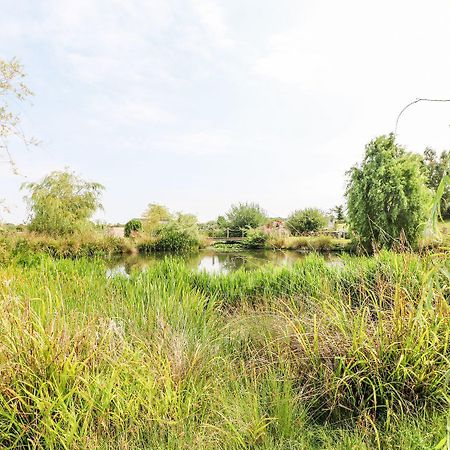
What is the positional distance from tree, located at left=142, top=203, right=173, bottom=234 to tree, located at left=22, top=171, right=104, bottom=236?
10.2ft

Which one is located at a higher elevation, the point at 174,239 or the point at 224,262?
the point at 174,239

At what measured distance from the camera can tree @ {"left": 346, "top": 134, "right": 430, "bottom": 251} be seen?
618 inches

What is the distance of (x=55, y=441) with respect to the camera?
1.81 m

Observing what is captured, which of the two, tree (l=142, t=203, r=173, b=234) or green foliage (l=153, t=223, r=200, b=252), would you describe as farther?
tree (l=142, t=203, r=173, b=234)

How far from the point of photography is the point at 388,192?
15.8m

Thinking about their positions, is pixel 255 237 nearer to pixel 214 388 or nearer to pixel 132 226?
pixel 132 226

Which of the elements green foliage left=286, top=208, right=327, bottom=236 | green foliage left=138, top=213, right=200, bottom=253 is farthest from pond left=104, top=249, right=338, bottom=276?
green foliage left=286, top=208, right=327, bottom=236

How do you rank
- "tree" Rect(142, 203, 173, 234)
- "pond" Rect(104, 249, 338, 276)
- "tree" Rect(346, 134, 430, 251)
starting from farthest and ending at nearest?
"tree" Rect(142, 203, 173, 234) < "tree" Rect(346, 134, 430, 251) < "pond" Rect(104, 249, 338, 276)

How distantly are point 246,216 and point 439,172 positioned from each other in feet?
48.2

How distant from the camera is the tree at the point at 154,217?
72.1ft

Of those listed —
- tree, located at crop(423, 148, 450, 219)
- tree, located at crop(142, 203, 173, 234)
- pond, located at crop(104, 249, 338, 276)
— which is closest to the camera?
tree, located at crop(423, 148, 450, 219)

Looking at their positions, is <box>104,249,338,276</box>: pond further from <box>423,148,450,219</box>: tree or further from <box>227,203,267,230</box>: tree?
<box>227,203,267,230</box>: tree

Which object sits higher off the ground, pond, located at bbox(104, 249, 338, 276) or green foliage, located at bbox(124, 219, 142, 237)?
green foliage, located at bbox(124, 219, 142, 237)

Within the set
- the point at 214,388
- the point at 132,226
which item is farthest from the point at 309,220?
the point at 214,388
